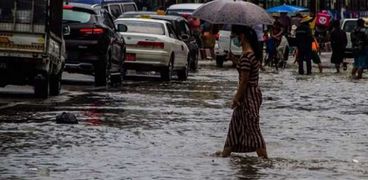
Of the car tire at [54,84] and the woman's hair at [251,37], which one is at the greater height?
the woman's hair at [251,37]

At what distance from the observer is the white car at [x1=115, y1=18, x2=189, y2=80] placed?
28.3 meters

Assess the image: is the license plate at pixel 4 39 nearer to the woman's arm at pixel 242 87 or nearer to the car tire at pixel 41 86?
the car tire at pixel 41 86

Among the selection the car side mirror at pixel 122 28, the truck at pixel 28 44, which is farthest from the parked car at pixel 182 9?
the truck at pixel 28 44

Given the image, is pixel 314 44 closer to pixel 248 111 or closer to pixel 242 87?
pixel 248 111

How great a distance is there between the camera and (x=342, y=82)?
3088cm

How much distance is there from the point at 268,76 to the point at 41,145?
2141cm

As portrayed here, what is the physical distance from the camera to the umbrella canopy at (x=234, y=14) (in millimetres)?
14977

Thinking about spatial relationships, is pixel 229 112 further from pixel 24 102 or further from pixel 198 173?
pixel 198 173

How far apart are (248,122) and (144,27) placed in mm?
16907

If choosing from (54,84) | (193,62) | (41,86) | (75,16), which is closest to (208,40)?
(193,62)

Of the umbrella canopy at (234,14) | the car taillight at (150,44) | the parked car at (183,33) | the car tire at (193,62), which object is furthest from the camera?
the car tire at (193,62)

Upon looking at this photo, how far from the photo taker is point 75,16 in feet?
80.6

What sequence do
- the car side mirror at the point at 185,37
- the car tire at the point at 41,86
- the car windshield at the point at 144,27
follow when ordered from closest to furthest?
1. the car tire at the point at 41,86
2. the car windshield at the point at 144,27
3. the car side mirror at the point at 185,37

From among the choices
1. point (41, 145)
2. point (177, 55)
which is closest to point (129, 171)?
point (41, 145)
